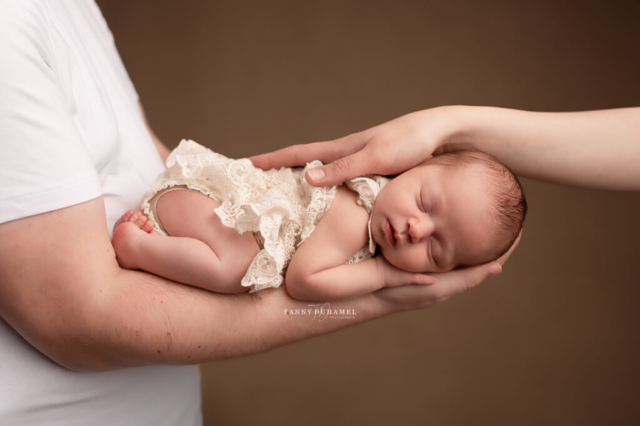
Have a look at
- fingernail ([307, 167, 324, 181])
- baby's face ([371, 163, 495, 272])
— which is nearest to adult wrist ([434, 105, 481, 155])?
baby's face ([371, 163, 495, 272])

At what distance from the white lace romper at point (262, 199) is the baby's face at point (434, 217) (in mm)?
58

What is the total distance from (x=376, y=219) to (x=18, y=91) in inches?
31.9

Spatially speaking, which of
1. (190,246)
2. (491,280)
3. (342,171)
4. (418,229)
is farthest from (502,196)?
(491,280)

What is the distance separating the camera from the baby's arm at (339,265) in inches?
44.2

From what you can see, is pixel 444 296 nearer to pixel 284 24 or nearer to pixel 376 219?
pixel 376 219

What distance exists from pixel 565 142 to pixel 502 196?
22 centimetres

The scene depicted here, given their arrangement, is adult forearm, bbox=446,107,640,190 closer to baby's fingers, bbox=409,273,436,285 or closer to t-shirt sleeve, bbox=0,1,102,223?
baby's fingers, bbox=409,273,436,285

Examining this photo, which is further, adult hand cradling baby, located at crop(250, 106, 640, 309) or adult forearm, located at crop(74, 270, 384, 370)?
adult hand cradling baby, located at crop(250, 106, 640, 309)

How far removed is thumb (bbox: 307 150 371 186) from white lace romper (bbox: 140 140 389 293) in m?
0.04

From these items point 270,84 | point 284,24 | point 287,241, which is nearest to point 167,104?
point 270,84

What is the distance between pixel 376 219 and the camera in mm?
1230

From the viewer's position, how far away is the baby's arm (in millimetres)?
1122

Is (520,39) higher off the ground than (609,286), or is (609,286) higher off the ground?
(520,39)

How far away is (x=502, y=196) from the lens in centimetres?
123
